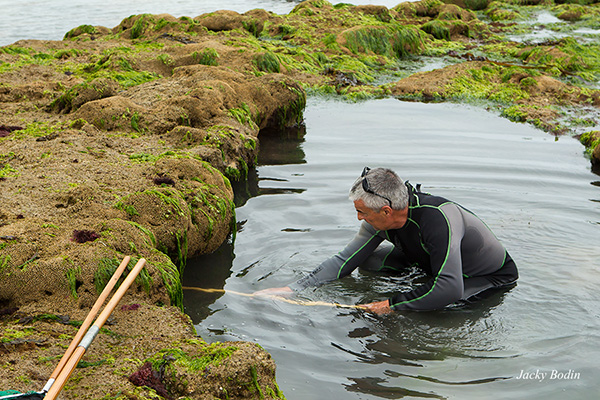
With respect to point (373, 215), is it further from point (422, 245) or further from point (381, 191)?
point (422, 245)

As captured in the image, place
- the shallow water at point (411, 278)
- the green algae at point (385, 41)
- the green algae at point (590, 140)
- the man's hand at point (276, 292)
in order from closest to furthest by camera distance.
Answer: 1. the shallow water at point (411, 278)
2. the man's hand at point (276, 292)
3. the green algae at point (590, 140)
4. the green algae at point (385, 41)

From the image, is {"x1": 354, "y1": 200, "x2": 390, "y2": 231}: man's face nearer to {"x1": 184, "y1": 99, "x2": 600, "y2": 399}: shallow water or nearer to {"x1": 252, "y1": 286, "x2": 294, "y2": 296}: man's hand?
{"x1": 184, "y1": 99, "x2": 600, "y2": 399}: shallow water

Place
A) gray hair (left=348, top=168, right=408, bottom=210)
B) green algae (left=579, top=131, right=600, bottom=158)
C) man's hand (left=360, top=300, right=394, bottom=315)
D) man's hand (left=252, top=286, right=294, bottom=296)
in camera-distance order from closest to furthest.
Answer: gray hair (left=348, top=168, right=408, bottom=210) → man's hand (left=360, top=300, right=394, bottom=315) → man's hand (left=252, top=286, right=294, bottom=296) → green algae (left=579, top=131, right=600, bottom=158)

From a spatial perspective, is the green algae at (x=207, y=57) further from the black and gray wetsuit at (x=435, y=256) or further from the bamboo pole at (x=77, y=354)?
the bamboo pole at (x=77, y=354)

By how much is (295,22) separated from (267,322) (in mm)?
12993

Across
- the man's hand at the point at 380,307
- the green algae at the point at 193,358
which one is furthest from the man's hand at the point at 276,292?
the green algae at the point at 193,358

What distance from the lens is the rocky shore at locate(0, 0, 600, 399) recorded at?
12.4 feet

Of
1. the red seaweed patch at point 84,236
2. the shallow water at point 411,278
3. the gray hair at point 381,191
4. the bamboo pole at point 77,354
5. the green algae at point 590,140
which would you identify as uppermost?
the gray hair at point 381,191

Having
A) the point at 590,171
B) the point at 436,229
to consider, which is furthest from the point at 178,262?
the point at 590,171

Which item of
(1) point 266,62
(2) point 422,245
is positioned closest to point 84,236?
(2) point 422,245

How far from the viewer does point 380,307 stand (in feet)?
16.9

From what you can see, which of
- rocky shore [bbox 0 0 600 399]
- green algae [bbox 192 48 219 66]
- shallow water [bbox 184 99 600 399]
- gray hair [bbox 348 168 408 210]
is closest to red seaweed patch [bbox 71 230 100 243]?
rocky shore [bbox 0 0 600 399]

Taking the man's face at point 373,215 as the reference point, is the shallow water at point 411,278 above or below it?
below

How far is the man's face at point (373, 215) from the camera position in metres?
4.78
